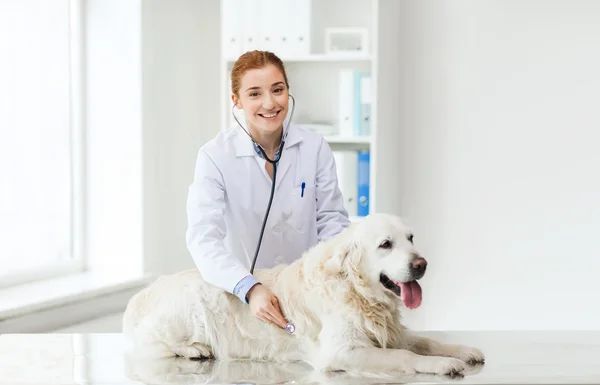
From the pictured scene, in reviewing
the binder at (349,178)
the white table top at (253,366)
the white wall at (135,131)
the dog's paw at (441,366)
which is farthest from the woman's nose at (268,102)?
the white wall at (135,131)

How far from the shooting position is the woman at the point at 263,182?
2037mm

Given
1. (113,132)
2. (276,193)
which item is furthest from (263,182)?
(113,132)

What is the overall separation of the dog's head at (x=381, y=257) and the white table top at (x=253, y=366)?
209 millimetres

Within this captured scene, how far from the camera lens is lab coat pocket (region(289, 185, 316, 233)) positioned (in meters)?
2.18

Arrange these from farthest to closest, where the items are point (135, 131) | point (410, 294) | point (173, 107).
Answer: point (173, 107)
point (135, 131)
point (410, 294)

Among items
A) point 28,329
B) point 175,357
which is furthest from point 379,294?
point 28,329

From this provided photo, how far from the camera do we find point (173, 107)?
402cm

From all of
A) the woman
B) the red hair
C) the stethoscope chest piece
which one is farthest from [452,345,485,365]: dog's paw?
the red hair

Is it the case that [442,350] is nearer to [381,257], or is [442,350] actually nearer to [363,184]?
[381,257]

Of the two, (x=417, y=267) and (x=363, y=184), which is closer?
(x=417, y=267)

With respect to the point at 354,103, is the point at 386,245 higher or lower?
lower

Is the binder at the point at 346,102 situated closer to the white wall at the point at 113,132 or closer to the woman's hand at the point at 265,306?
the white wall at the point at 113,132

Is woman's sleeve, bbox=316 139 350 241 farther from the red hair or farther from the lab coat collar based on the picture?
the red hair

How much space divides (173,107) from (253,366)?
265 cm
